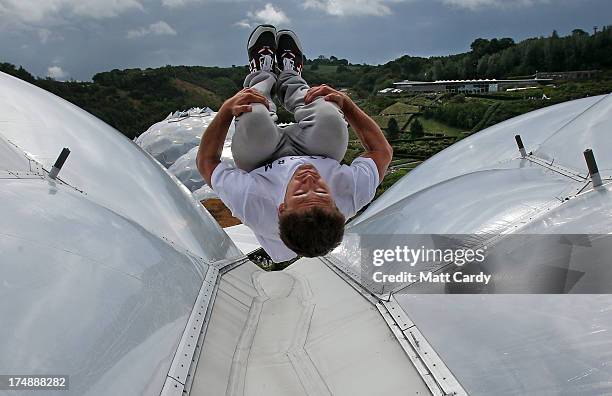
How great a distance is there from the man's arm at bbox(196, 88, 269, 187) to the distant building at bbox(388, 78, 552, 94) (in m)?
35.4

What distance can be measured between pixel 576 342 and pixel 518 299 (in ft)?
1.05

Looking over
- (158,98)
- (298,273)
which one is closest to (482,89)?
(158,98)

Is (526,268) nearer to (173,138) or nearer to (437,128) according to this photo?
(173,138)

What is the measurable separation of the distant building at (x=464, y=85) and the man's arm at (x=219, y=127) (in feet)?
116

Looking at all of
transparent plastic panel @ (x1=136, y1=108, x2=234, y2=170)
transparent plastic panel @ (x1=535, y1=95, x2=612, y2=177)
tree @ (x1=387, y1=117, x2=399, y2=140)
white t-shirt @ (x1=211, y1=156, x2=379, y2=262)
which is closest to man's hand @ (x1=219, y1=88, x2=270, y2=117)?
white t-shirt @ (x1=211, y1=156, x2=379, y2=262)

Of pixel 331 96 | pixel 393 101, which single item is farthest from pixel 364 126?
pixel 393 101

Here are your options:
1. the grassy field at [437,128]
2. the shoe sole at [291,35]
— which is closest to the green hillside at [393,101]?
the grassy field at [437,128]

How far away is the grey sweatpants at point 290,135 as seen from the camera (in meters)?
2.28

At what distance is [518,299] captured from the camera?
2.16 metres

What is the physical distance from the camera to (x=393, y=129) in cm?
1956

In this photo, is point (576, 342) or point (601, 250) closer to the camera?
point (576, 342)

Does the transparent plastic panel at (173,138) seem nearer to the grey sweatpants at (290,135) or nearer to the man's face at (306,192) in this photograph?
the grey sweatpants at (290,135)

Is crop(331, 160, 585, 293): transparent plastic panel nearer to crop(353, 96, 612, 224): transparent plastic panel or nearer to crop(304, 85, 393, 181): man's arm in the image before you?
crop(353, 96, 612, 224): transparent plastic panel

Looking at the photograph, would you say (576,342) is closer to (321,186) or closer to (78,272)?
(321,186)
